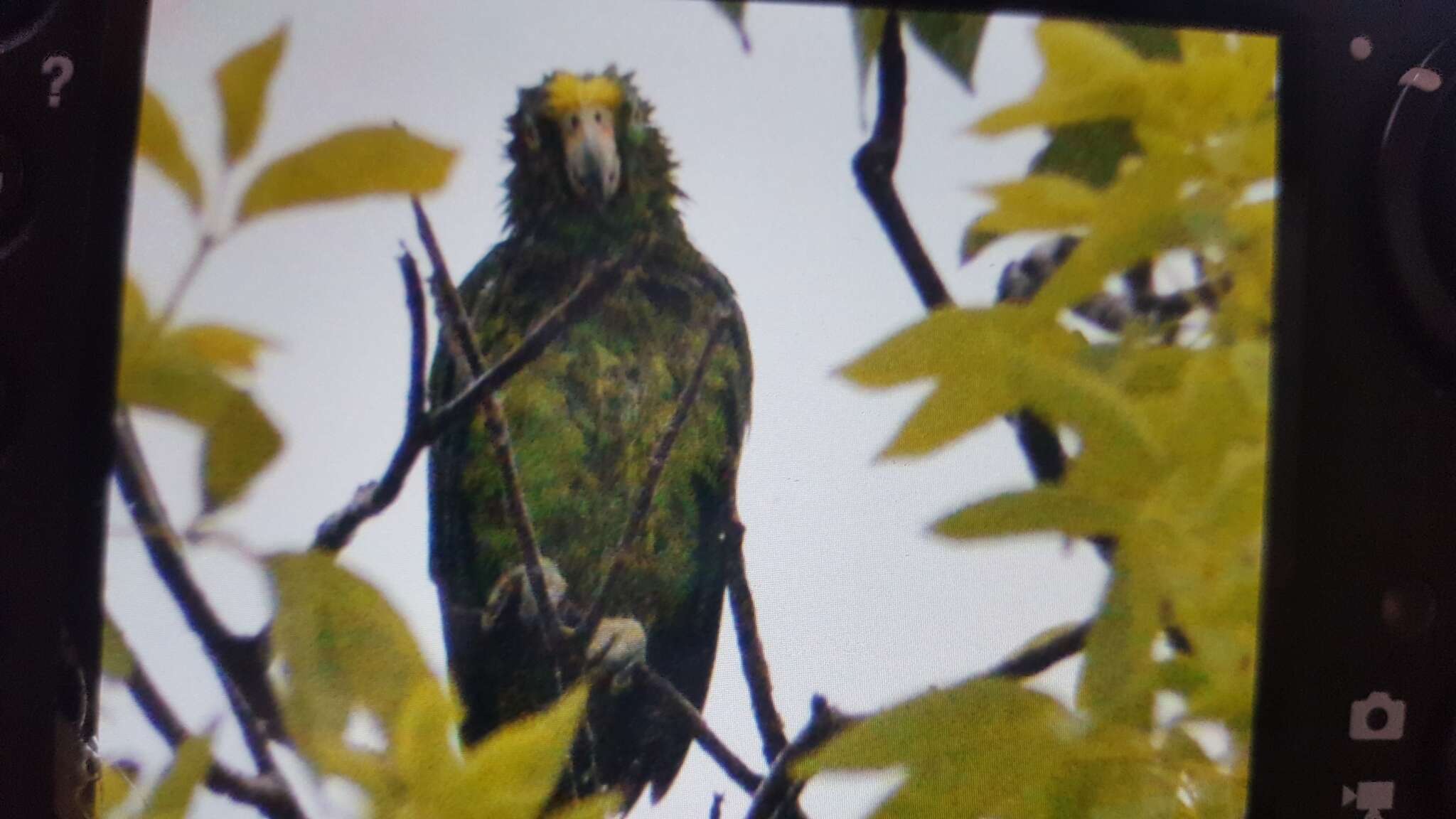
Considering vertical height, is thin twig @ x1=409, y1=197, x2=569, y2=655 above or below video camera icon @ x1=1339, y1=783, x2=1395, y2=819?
above

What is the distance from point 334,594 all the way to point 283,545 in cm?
2

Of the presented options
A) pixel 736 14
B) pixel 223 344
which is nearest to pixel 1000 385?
pixel 736 14

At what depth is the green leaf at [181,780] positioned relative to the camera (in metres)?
0.30

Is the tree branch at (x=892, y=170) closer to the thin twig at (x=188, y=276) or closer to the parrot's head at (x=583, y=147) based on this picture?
the parrot's head at (x=583, y=147)

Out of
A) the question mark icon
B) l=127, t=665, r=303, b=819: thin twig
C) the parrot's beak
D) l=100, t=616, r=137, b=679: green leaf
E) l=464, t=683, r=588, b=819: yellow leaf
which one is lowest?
l=464, t=683, r=588, b=819: yellow leaf

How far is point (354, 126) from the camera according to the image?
30 cm

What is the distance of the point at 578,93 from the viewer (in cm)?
31

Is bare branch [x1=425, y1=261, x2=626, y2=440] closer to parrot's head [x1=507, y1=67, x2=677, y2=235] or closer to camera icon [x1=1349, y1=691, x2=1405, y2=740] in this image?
parrot's head [x1=507, y1=67, x2=677, y2=235]

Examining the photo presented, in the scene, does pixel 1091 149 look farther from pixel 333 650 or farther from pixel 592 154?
pixel 333 650

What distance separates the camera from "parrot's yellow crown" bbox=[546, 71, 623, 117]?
1.01 ft

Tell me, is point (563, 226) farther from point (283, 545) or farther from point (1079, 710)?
point (1079, 710)

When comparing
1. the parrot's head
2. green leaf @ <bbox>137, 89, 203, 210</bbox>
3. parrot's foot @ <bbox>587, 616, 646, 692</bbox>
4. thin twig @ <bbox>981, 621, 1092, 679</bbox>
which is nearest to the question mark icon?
green leaf @ <bbox>137, 89, 203, 210</bbox>

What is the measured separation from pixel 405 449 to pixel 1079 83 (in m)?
0.25

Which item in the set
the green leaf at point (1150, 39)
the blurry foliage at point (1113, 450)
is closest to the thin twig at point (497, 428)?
the blurry foliage at point (1113, 450)
